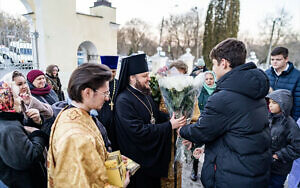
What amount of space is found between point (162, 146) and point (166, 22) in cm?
3704

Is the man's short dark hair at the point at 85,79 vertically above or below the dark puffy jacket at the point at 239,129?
above

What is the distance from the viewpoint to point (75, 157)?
44.8 inches

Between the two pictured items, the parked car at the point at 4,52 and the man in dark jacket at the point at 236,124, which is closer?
the man in dark jacket at the point at 236,124

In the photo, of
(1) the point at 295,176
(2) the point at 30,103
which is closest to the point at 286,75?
(1) the point at 295,176

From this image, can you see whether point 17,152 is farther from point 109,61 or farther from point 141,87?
point 109,61

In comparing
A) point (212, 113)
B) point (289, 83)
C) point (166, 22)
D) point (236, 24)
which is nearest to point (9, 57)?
point (212, 113)

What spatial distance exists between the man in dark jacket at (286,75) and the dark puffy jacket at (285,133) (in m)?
1.55

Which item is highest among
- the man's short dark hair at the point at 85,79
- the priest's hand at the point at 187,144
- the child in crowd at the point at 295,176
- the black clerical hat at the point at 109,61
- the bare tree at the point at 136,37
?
the bare tree at the point at 136,37

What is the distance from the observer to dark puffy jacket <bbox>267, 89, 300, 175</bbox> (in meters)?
2.20

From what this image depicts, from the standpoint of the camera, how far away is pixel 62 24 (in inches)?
349

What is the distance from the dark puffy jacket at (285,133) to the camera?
2.20 metres

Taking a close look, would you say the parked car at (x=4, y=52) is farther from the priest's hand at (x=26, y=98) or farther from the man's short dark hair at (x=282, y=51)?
the man's short dark hair at (x=282, y=51)

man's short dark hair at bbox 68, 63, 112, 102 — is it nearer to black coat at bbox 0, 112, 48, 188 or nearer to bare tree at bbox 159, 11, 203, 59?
black coat at bbox 0, 112, 48, 188

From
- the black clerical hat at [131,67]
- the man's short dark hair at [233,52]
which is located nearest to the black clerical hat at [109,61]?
the black clerical hat at [131,67]
